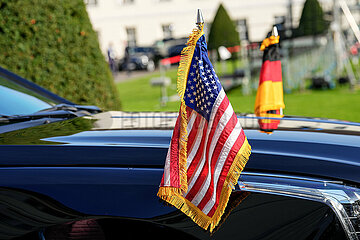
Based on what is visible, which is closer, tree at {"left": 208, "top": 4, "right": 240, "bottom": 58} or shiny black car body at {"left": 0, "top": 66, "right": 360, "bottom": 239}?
shiny black car body at {"left": 0, "top": 66, "right": 360, "bottom": 239}

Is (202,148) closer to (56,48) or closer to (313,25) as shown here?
(56,48)

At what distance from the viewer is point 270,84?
3.45 meters

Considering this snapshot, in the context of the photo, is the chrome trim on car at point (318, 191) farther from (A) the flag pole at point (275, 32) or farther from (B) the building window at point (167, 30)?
(B) the building window at point (167, 30)

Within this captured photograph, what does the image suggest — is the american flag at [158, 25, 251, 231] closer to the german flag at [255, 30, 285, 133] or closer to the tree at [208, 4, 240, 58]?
the german flag at [255, 30, 285, 133]

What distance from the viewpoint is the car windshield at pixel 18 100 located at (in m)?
2.64

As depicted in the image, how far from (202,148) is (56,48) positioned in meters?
4.14

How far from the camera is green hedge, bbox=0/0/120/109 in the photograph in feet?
17.2

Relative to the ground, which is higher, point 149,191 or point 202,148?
point 202,148

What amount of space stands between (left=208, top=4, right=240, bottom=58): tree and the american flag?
1924 cm

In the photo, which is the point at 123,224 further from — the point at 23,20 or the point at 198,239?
the point at 23,20

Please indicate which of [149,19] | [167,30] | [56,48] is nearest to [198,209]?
[56,48]

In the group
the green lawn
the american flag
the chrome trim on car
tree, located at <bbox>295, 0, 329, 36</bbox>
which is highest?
tree, located at <bbox>295, 0, 329, 36</bbox>

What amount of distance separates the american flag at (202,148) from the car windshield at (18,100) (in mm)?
1203

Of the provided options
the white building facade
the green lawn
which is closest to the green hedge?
the green lawn
